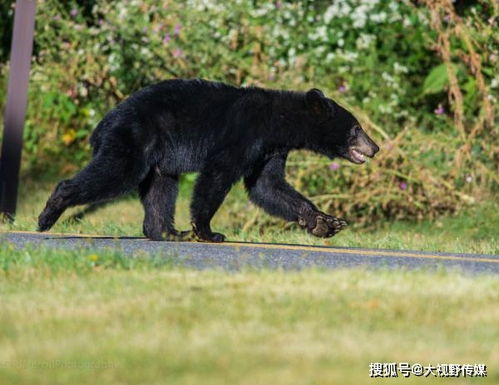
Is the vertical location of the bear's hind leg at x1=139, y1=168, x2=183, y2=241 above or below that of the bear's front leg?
below

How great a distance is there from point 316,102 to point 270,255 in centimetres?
183

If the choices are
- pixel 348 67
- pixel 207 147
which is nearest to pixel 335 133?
pixel 207 147

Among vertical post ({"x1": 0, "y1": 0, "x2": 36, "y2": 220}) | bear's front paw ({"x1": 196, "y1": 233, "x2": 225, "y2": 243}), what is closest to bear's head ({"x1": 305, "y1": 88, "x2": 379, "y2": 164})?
bear's front paw ({"x1": 196, "y1": 233, "x2": 225, "y2": 243})

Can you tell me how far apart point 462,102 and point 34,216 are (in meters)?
4.94

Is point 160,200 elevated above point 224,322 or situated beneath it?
situated beneath

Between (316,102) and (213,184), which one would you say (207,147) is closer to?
(213,184)

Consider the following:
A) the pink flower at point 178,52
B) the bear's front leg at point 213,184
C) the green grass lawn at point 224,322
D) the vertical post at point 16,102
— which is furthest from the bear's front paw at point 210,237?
the pink flower at point 178,52

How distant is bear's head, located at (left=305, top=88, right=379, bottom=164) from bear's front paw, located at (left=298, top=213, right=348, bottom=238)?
739mm

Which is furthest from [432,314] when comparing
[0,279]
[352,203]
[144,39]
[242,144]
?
[144,39]

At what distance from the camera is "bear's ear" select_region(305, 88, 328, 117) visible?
33.8 feet

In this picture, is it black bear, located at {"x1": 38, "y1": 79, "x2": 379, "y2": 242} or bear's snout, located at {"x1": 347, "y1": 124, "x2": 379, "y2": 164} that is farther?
bear's snout, located at {"x1": 347, "y1": 124, "x2": 379, "y2": 164}

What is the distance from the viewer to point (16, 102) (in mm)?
13523

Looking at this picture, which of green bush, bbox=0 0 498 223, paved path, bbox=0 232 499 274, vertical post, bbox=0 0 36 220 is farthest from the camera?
green bush, bbox=0 0 498 223

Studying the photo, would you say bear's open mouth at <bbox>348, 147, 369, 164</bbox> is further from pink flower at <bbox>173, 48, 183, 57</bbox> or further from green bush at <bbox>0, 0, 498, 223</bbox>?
pink flower at <bbox>173, 48, 183, 57</bbox>
